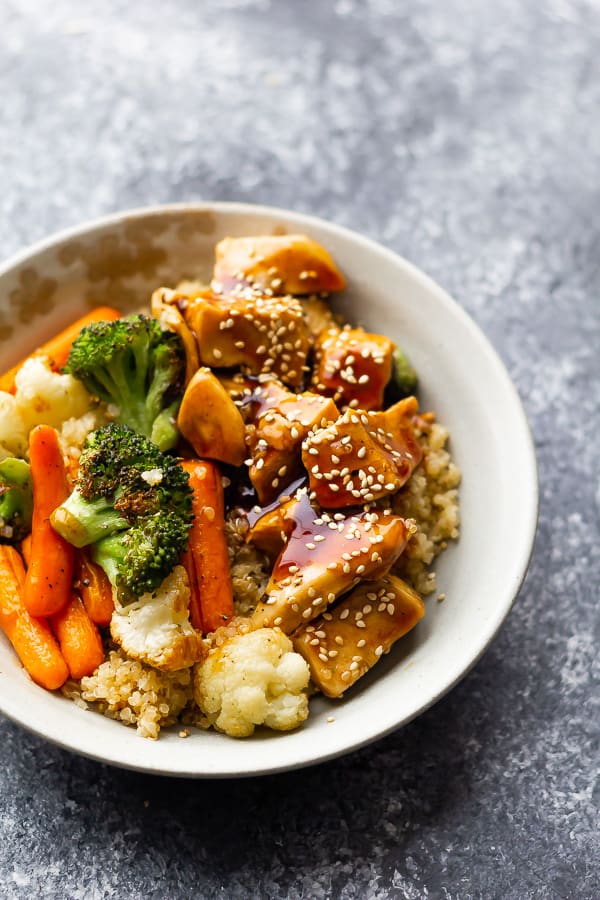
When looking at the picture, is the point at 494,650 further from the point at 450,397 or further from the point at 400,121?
the point at 400,121

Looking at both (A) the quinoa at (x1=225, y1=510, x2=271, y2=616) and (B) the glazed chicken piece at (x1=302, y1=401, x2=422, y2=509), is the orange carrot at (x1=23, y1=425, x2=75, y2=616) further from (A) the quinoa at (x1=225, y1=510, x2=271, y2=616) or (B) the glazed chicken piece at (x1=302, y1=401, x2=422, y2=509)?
(B) the glazed chicken piece at (x1=302, y1=401, x2=422, y2=509)

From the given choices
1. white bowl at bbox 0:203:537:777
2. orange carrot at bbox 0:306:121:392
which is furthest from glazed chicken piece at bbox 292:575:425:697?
orange carrot at bbox 0:306:121:392

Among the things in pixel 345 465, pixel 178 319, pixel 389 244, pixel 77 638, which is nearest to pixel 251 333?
pixel 178 319

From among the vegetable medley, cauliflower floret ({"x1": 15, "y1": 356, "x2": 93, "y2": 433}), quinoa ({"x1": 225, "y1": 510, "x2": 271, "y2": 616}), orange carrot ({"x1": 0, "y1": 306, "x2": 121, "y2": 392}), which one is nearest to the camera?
the vegetable medley

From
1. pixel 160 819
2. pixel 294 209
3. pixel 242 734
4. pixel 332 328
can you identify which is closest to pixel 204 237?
pixel 332 328

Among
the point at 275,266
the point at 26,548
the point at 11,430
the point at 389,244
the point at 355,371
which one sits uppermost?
the point at 275,266

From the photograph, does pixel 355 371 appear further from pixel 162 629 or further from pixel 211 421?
pixel 162 629
